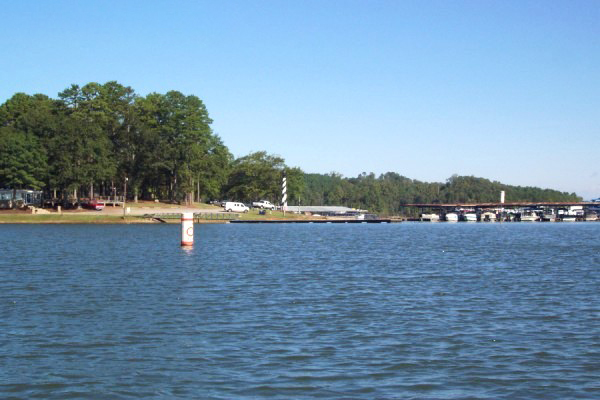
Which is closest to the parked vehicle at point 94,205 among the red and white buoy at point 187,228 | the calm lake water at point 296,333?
the red and white buoy at point 187,228

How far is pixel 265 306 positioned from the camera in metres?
28.9

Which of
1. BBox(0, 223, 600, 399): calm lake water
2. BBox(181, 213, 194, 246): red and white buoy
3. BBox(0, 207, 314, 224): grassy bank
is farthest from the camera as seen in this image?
BBox(0, 207, 314, 224): grassy bank

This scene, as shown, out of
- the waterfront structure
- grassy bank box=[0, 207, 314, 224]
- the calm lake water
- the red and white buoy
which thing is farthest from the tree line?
the calm lake water

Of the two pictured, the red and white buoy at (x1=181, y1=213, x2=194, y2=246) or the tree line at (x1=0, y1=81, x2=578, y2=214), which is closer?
the red and white buoy at (x1=181, y1=213, x2=194, y2=246)

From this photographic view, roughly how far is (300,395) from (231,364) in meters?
3.26

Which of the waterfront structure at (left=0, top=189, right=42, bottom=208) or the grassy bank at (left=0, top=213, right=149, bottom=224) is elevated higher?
the waterfront structure at (left=0, top=189, right=42, bottom=208)

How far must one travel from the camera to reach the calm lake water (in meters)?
17.0

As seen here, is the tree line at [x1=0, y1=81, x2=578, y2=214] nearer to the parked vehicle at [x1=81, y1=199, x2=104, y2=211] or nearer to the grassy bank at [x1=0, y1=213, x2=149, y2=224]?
the parked vehicle at [x1=81, y1=199, x2=104, y2=211]

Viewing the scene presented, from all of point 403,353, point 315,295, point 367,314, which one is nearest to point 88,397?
point 403,353

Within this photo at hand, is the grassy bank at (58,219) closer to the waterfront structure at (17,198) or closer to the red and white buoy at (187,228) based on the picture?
the waterfront structure at (17,198)

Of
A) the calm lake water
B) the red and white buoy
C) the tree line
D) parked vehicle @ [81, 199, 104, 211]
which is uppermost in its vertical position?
the tree line

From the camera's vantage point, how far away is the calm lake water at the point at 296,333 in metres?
17.0

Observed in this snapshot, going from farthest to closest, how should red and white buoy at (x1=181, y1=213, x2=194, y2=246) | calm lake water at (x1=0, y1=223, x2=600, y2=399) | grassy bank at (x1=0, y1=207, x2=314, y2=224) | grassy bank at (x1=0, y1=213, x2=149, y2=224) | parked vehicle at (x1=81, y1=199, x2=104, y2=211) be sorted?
parked vehicle at (x1=81, y1=199, x2=104, y2=211)
grassy bank at (x1=0, y1=207, x2=314, y2=224)
grassy bank at (x1=0, y1=213, x2=149, y2=224)
red and white buoy at (x1=181, y1=213, x2=194, y2=246)
calm lake water at (x1=0, y1=223, x2=600, y2=399)

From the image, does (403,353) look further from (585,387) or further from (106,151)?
(106,151)
